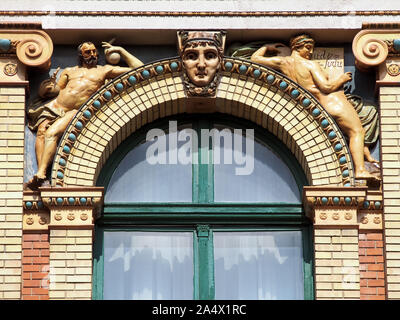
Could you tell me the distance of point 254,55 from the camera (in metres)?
23.4

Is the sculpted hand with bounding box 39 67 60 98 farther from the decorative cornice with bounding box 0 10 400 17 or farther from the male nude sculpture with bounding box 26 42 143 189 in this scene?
the decorative cornice with bounding box 0 10 400 17

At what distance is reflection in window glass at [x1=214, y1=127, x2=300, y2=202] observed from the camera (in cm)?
2322

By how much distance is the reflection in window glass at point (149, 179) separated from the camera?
2319cm

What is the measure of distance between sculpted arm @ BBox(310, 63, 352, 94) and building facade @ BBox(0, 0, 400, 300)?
0.12m

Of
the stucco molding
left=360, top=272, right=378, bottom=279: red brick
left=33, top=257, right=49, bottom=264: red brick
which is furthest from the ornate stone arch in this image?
left=360, top=272, right=378, bottom=279: red brick

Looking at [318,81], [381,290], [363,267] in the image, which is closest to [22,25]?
[318,81]

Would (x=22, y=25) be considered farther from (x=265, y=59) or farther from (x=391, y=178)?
(x=391, y=178)

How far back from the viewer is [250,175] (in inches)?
920

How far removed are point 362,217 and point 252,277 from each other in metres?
1.53

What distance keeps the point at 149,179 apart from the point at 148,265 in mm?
1157
